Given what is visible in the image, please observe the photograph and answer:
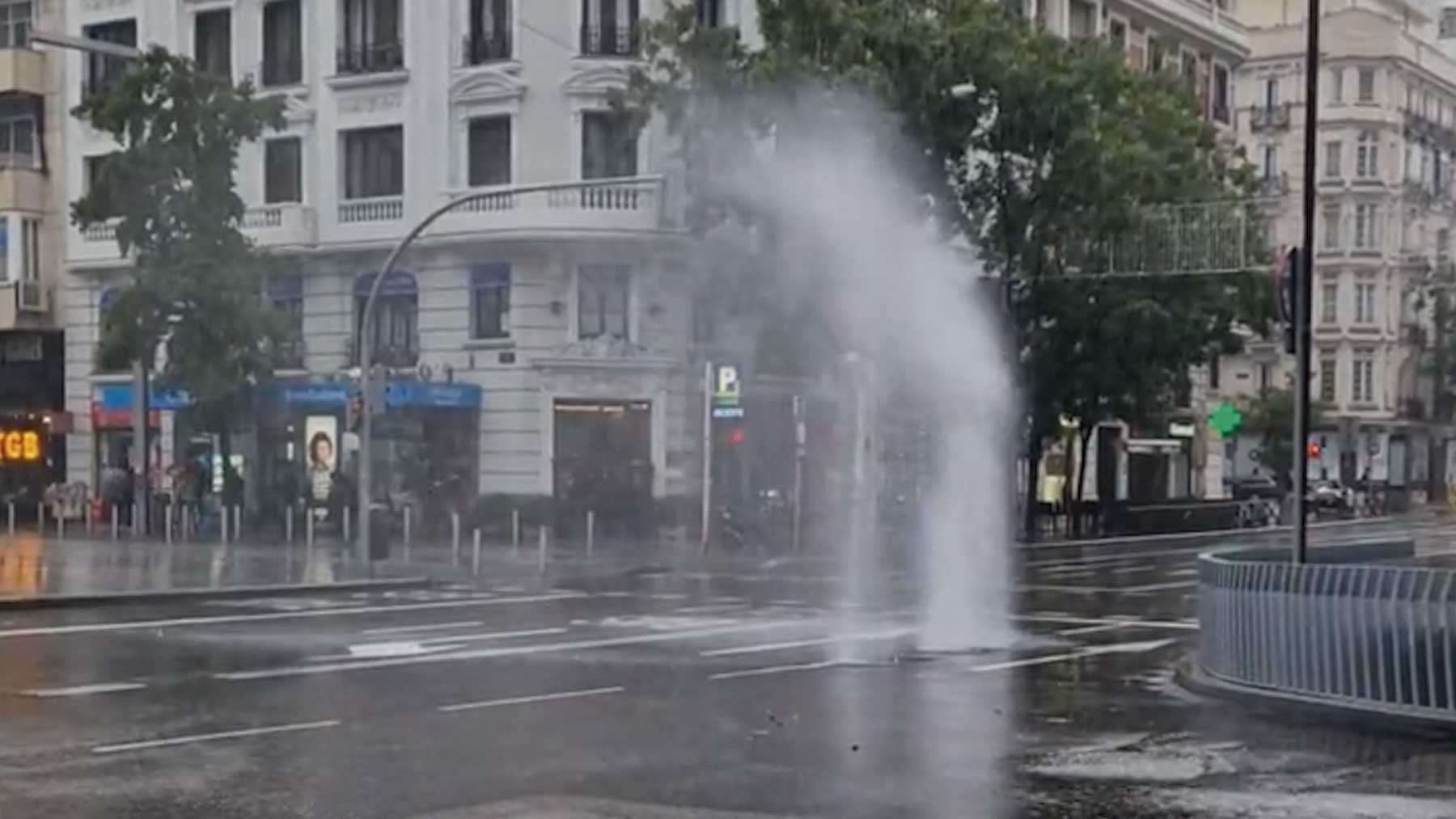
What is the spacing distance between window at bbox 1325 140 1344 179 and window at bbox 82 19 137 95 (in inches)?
1333

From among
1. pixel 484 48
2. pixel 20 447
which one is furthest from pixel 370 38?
pixel 20 447

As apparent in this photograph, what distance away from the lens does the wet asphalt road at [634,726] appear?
10.6 meters

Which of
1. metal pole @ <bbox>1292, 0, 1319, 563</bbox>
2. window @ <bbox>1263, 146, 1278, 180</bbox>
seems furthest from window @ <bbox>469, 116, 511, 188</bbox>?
window @ <bbox>1263, 146, 1278, 180</bbox>

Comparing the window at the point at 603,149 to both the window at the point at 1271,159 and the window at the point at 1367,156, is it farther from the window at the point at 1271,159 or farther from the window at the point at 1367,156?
the window at the point at 1271,159

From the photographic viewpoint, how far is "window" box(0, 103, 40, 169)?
48688 millimetres

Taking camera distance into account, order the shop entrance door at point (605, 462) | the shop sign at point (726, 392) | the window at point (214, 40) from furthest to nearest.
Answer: the window at point (214, 40) < the shop entrance door at point (605, 462) < the shop sign at point (726, 392)

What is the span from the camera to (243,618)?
22734mm

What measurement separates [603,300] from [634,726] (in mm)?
27173

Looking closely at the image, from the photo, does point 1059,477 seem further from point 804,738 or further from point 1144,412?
point 804,738

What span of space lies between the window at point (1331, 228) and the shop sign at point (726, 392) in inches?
912

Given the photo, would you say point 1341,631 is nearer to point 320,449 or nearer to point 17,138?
point 320,449

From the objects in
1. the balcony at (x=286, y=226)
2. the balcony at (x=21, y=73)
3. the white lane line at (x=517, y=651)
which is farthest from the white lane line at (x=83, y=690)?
the balcony at (x=21, y=73)

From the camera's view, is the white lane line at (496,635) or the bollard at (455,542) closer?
the white lane line at (496,635)

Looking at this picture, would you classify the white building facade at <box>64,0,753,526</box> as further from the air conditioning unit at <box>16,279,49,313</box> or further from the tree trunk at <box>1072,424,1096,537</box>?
the tree trunk at <box>1072,424,1096,537</box>
